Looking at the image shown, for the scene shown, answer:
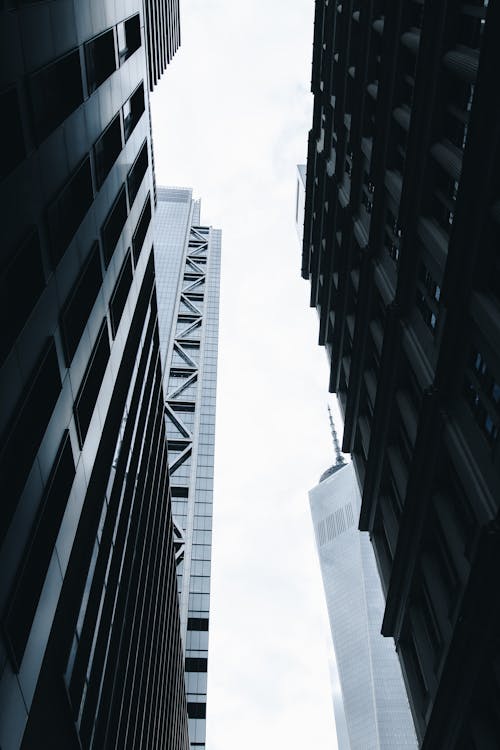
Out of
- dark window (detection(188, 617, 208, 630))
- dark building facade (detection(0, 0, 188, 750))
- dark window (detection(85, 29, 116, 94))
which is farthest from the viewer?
dark window (detection(188, 617, 208, 630))

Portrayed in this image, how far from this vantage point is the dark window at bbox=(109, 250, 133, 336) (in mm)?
26406

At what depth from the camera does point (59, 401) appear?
1820cm

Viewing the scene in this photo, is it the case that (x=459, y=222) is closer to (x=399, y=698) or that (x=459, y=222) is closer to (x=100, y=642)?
(x=100, y=642)

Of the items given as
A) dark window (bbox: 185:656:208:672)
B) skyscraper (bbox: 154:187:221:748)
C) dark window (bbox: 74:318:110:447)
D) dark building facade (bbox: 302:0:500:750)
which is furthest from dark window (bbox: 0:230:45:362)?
dark window (bbox: 185:656:208:672)

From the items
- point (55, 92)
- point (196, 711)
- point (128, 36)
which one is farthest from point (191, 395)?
point (55, 92)

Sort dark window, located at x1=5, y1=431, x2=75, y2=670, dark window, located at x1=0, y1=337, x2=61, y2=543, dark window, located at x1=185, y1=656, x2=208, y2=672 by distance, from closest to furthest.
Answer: dark window, located at x1=0, y1=337, x2=61, y2=543
dark window, located at x1=5, y1=431, x2=75, y2=670
dark window, located at x1=185, y1=656, x2=208, y2=672

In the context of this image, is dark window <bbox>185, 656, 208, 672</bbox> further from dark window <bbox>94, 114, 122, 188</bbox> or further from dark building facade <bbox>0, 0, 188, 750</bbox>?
dark window <bbox>94, 114, 122, 188</bbox>

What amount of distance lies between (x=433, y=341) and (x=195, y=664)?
96.5m

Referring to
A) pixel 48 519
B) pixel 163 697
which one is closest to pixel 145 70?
pixel 48 519

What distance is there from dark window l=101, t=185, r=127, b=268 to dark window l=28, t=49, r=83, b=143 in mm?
5551

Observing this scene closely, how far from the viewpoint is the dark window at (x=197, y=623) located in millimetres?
106812

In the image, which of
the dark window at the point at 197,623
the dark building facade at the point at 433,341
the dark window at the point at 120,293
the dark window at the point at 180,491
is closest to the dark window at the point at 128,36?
the dark window at the point at 120,293

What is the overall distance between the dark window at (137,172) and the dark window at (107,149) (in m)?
2.95

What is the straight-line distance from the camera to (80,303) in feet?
69.9
